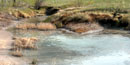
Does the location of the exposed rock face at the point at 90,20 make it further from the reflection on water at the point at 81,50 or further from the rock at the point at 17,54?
the rock at the point at 17,54

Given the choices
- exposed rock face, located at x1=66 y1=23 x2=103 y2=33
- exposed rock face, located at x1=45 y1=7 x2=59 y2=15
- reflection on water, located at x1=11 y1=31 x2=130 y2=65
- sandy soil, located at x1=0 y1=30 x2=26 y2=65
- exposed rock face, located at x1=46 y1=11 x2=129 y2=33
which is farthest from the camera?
exposed rock face, located at x1=45 y1=7 x2=59 y2=15

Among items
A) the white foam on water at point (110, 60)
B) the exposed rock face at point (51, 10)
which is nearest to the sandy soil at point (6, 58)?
the white foam on water at point (110, 60)

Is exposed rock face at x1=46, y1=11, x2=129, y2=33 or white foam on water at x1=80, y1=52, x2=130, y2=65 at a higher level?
exposed rock face at x1=46, y1=11, x2=129, y2=33

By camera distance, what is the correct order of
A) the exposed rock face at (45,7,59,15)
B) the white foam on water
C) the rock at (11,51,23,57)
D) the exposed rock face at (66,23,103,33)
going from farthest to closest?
the exposed rock face at (45,7,59,15), the exposed rock face at (66,23,103,33), the rock at (11,51,23,57), the white foam on water

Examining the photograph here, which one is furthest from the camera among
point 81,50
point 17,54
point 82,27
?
point 82,27

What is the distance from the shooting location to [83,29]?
97.0ft

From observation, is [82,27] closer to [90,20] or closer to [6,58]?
[90,20]

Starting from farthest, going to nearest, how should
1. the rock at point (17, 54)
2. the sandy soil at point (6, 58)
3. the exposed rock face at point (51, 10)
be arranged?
the exposed rock face at point (51, 10) → the rock at point (17, 54) → the sandy soil at point (6, 58)

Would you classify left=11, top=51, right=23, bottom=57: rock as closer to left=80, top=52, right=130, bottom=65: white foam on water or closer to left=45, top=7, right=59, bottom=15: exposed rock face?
left=80, top=52, right=130, bottom=65: white foam on water

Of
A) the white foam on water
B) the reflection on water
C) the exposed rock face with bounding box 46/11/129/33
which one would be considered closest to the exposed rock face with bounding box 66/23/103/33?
the exposed rock face with bounding box 46/11/129/33

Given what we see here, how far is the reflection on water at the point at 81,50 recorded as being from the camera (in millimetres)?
17000

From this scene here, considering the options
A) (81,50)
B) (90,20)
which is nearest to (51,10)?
(90,20)

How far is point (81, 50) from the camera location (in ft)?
66.0

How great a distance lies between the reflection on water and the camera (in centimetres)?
1700
